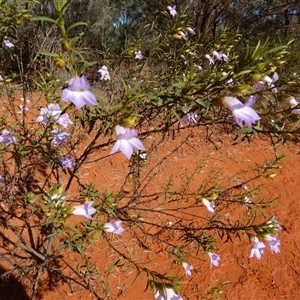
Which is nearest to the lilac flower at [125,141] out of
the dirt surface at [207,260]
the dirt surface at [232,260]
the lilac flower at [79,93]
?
the lilac flower at [79,93]

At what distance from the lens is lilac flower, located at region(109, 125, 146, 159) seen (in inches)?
Result: 42.4

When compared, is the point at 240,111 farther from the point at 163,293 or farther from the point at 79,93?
the point at 163,293

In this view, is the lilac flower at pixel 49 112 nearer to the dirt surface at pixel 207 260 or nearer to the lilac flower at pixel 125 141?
the dirt surface at pixel 207 260

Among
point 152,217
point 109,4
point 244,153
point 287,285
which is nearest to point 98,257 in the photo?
point 152,217

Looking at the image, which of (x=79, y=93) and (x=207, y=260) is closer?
(x=79, y=93)

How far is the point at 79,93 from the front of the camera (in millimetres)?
973

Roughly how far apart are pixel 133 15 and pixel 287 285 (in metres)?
9.90

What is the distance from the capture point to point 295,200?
3.62m

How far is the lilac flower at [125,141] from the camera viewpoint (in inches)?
42.4

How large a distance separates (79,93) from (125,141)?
0.22m


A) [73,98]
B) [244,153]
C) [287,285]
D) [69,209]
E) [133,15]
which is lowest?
[133,15]

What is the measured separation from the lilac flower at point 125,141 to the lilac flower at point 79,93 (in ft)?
0.53

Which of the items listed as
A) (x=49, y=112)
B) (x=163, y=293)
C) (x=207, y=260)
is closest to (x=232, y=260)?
(x=207, y=260)

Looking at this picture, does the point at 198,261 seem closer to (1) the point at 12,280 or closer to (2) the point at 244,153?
(1) the point at 12,280
